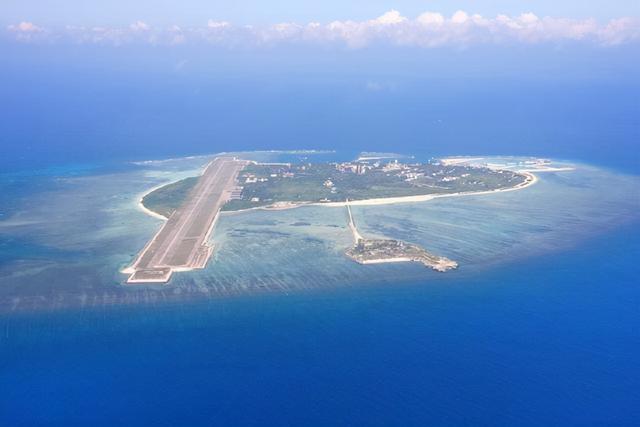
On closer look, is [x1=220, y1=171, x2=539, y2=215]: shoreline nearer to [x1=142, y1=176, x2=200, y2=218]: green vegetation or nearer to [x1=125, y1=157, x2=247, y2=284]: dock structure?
[x1=125, y1=157, x2=247, y2=284]: dock structure

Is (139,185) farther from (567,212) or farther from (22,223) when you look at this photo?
(567,212)

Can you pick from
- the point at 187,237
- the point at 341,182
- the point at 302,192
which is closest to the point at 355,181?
the point at 341,182

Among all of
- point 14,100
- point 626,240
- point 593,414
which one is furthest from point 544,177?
point 14,100

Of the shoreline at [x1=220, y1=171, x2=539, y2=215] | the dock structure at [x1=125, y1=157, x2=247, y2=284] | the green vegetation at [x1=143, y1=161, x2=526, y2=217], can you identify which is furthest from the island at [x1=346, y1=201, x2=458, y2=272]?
the green vegetation at [x1=143, y1=161, x2=526, y2=217]

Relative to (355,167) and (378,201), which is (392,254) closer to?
(378,201)

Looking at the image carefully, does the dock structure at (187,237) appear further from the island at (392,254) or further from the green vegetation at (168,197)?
the island at (392,254)

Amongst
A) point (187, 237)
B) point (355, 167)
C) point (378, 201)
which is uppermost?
point (187, 237)

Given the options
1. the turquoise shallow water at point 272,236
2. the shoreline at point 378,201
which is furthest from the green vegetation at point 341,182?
the turquoise shallow water at point 272,236
